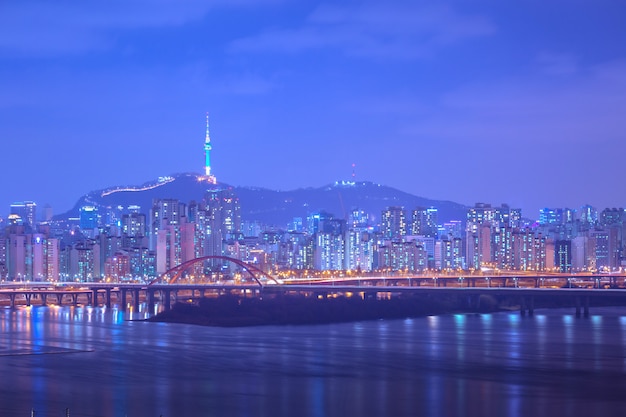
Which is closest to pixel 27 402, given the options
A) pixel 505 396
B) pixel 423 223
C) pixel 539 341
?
pixel 505 396

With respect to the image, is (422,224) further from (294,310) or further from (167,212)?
(294,310)

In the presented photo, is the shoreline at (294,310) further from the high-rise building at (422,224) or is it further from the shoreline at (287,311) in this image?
the high-rise building at (422,224)

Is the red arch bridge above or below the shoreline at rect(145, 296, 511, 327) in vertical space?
above

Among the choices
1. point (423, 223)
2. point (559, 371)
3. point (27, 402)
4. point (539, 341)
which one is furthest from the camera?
point (423, 223)

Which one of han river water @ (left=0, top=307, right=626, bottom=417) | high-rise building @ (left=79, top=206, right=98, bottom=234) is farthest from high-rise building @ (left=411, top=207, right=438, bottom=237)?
han river water @ (left=0, top=307, right=626, bottom=417)

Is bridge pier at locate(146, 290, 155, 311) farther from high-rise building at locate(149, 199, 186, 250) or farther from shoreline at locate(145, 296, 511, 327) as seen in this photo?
high-rise building at locate(149, 199, 186, 250)

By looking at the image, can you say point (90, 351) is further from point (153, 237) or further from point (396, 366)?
point (153, 237)

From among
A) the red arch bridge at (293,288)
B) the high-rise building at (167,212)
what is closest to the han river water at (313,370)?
the red arch bridge at (293,288)
